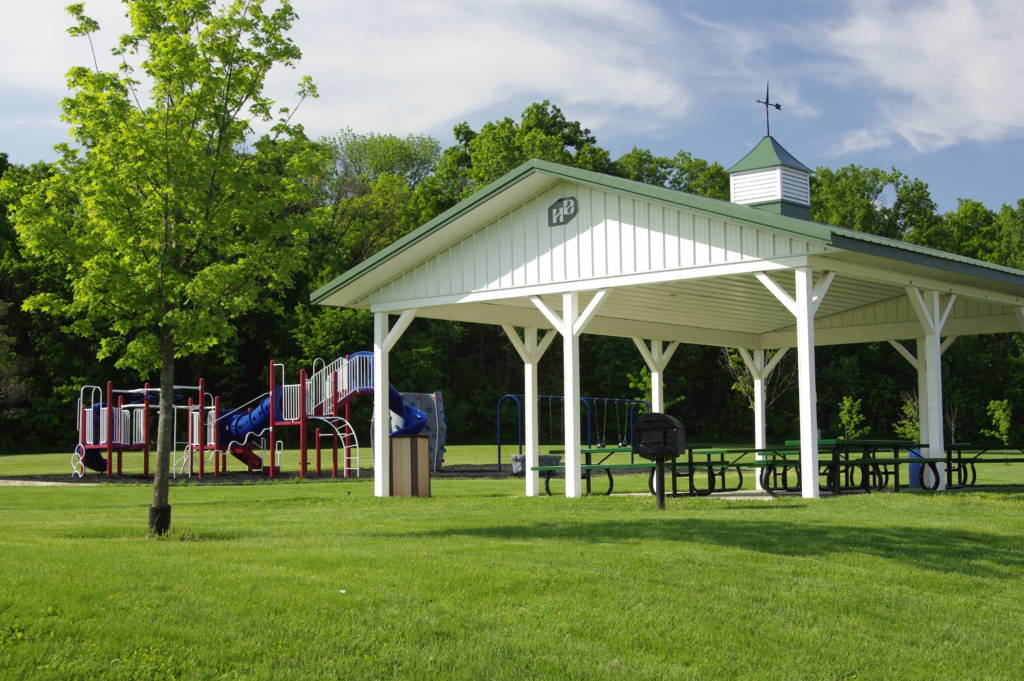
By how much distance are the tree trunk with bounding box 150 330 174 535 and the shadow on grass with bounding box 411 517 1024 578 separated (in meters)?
2.64

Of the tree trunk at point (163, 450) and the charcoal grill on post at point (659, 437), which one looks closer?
the tree trunk at point (163, 450)

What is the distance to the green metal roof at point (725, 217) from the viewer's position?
1371cm

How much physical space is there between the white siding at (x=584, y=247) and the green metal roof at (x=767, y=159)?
4.20 m

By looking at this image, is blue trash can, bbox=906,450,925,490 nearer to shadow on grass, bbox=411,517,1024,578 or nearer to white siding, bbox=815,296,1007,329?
white siding, bbox=815,296,1007,329

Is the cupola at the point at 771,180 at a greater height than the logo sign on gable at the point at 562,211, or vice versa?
the cupola at the point at 771,180

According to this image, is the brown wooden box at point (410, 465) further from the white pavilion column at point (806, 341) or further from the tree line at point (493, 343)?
the tree line at point (493, 343)

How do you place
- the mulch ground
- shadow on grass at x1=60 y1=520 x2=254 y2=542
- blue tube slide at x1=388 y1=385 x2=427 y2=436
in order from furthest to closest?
blue tube slide at x1=388 y1=385 x2=427 y2=436 → the mulch ground → shadow on grass at x1=60 y1=520 x2=254 y2=542

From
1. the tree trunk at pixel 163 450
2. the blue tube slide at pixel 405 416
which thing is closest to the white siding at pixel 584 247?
the tree trunk at pixel 163 450

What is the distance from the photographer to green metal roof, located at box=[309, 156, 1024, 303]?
13.7 meters

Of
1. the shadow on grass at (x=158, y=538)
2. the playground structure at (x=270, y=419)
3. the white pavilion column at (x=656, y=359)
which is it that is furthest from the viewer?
the playground structure at (x=270, y=419)

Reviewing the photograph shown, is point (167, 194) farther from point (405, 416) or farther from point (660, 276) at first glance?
point (405, 416)

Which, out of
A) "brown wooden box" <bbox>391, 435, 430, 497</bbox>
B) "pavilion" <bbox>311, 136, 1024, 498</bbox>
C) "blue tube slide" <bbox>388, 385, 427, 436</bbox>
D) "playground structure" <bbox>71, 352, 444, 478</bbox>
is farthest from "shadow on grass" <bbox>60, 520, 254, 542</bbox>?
"blue tube slide" <bbox>388, 385, 427, 436</bbox>

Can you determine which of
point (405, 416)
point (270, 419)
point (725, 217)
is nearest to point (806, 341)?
point (725, 217)

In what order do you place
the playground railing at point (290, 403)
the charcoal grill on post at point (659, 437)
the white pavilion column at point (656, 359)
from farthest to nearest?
the playground railing at point (290, 403) < the white pavilion column at point (656, 359) < the charcoal grill on post at point (659, 437)
